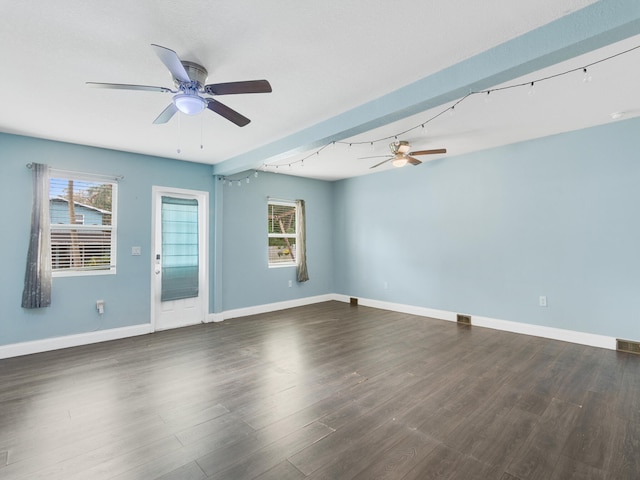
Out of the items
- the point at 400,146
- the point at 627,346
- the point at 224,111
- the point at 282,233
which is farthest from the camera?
the point at 282,233

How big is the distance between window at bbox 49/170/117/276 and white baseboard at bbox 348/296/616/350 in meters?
4.85

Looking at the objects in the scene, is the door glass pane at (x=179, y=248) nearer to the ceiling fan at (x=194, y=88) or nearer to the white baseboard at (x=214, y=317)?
the white baseboard at (x=214, y=317)

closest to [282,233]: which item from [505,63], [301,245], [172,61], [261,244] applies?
[301,245]

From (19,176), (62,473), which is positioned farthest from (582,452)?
(19,176)

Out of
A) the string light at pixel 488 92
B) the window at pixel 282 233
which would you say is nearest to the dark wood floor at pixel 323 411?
the window at pixel 282 233

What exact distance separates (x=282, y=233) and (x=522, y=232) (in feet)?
13.8

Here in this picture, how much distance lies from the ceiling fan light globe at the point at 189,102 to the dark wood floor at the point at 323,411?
239 cm

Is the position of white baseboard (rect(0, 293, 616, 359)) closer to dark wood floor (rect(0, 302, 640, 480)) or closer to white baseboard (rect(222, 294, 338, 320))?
white baseboard (rect(222, 294, 338, 320))

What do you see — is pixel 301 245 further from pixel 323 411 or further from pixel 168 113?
pixel 323 411

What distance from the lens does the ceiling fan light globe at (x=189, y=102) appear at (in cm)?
230

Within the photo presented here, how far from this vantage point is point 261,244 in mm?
5969

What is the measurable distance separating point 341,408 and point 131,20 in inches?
120

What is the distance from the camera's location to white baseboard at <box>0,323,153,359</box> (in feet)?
12.1

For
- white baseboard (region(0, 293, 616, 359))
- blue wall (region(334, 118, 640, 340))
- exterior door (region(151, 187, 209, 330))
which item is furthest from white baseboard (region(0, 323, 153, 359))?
blue wall (region(334, 118, 640, 340))
